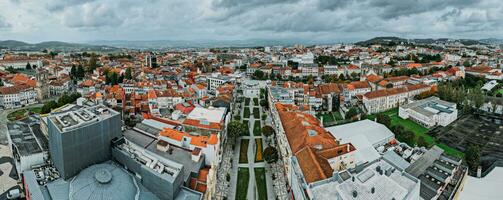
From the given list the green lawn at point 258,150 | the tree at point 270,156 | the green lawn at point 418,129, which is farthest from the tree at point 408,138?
the green lawn at point 258,150

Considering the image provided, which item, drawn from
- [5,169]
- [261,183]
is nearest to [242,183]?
[261,183]

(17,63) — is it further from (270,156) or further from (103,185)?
(270,156)

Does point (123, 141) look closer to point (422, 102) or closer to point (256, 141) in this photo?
point (256, 141)

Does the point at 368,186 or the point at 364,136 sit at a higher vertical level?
the point at 368,186

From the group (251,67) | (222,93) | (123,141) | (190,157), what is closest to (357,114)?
(222,93)

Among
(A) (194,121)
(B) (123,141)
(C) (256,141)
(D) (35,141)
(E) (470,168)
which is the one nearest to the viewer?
(B) (123,141)

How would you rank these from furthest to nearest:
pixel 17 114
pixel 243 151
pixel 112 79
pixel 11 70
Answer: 1. pixel 11 70
2. pixel 112 79
3. pixel 17 114
4. pixel 243 151

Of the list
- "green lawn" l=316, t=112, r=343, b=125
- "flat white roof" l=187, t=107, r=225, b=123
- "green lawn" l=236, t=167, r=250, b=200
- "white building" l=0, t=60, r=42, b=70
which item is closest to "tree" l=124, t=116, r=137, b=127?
"flat white roof" l=187, t=107, r=225, b=123
